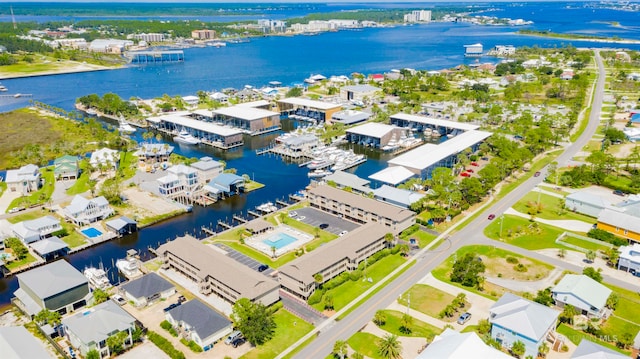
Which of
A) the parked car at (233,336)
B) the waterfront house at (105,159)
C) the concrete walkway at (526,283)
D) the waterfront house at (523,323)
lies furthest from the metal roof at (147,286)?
the waterfront house at (105,159)

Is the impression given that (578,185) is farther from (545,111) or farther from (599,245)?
(545,111)

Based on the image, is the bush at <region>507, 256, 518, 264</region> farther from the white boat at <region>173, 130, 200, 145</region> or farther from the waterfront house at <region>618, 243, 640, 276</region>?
the white boat at <region>173, 130, 200, 145</region>

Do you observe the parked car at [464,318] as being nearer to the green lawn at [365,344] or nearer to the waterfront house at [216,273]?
the green lawn at [365,344]

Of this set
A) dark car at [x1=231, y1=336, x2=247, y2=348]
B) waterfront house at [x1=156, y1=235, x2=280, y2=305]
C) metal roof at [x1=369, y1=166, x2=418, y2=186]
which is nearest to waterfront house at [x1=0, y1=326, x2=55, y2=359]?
dark car at [x1=231, y1=336, x2=247, y2=348]

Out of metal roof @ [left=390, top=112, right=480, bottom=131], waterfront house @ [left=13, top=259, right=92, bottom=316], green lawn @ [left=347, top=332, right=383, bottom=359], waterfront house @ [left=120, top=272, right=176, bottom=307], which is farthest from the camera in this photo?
metal roof @ [left=390, top=112, right=480, bottom=131]

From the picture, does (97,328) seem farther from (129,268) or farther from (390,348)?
(390,348)

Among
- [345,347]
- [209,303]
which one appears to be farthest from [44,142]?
[345,347]
